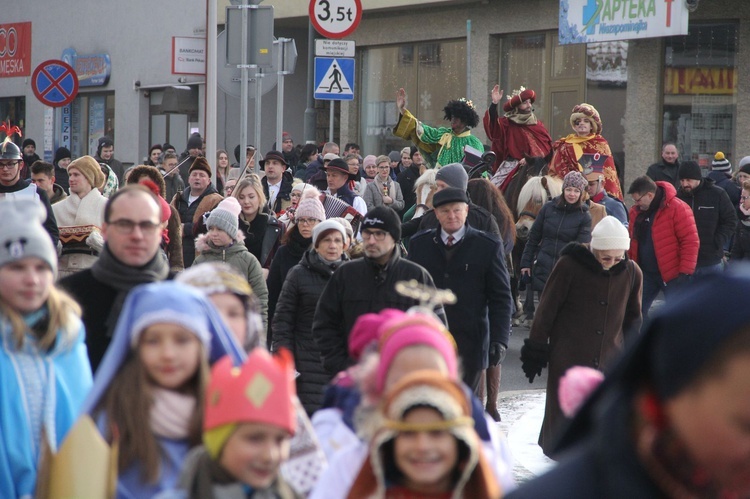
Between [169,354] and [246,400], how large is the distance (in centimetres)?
44

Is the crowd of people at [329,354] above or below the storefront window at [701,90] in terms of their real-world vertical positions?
below

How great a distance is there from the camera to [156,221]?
16.3ft

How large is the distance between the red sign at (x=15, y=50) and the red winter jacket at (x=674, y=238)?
3068 centimetres

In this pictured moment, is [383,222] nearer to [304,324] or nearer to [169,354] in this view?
[304,324]

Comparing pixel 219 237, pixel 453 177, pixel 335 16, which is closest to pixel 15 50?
pixel 335 16

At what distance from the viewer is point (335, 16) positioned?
15.6m

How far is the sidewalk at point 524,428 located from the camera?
8.06 m

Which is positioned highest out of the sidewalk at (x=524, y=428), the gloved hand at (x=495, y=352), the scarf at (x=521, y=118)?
the scarf at (x=521, y=118)

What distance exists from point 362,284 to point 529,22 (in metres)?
17.5

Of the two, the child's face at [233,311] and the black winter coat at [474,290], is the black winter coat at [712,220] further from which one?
the child's face at [233,311]

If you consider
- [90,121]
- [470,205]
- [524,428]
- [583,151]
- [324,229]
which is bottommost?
[524,428]

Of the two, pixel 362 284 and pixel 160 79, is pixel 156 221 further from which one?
pixel 160 79

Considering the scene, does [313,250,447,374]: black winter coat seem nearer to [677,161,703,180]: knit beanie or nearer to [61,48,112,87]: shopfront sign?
[677,161,703,180]: knit beanie

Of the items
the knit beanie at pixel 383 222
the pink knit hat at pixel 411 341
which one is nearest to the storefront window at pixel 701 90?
the knit beanie at pixel 383 222
